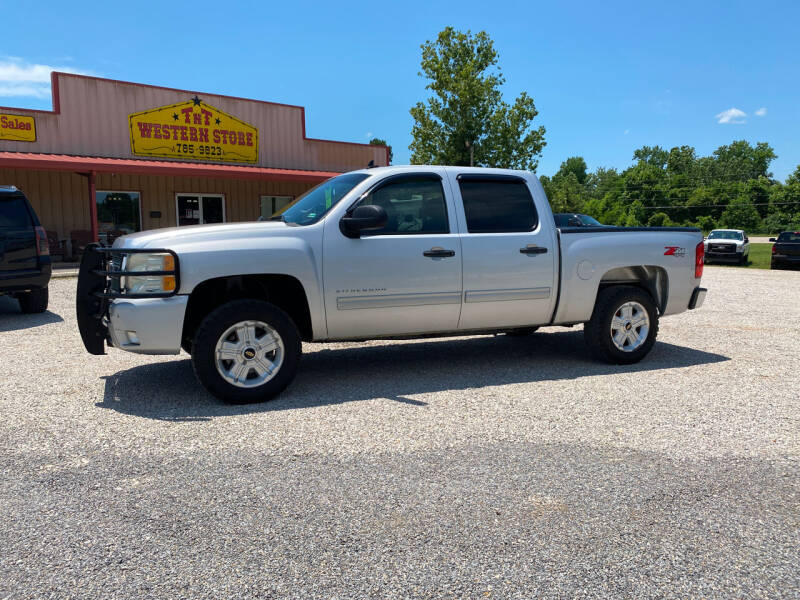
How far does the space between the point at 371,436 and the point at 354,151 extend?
21383 millimetres

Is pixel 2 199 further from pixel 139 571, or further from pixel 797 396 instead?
pixel 797 396

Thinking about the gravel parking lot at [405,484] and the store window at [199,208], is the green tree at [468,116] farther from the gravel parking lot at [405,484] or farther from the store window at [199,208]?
the gravel parking lot at [405,484]

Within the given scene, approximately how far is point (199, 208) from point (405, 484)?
19.9 m

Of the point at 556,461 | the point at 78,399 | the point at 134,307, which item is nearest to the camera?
the point at 556,461

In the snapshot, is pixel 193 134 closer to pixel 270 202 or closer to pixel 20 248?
pixel 270 202

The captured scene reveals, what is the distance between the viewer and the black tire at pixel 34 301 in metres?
9.45

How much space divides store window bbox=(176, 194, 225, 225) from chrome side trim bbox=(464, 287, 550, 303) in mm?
17397

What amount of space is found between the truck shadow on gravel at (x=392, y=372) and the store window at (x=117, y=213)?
49.0 ft

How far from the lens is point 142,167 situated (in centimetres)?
1786

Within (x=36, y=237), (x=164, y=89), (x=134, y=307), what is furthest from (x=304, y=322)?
(x=164, y=89)

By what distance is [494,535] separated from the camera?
111 inches

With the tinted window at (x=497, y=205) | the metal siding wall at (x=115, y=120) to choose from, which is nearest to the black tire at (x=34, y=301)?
the tinted window at (x=497, y=205)

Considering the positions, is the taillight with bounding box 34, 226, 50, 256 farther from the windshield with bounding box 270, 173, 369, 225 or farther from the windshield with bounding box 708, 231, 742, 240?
the windshield with bounding box 708, 231, 742, 240

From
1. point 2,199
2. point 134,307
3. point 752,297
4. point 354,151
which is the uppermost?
point 354,151
